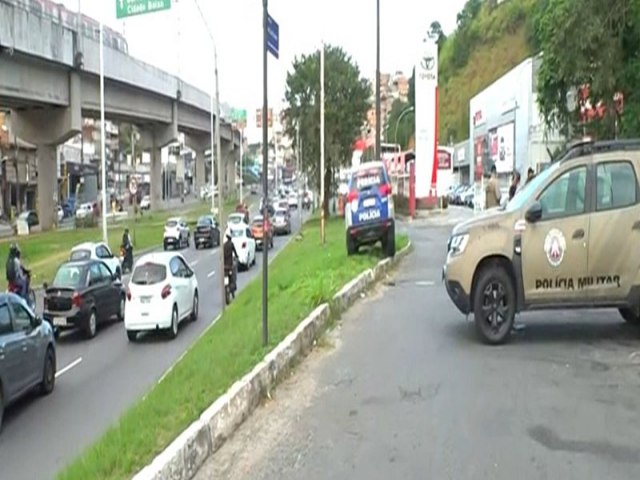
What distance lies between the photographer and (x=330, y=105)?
57.6 metres

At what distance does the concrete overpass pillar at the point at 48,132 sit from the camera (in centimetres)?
4712

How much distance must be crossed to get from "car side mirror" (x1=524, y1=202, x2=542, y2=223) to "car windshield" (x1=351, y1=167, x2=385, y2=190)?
33.0 ft

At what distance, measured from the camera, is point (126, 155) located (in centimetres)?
14375

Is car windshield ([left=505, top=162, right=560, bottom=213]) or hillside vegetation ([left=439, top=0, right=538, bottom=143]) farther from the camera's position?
hillside vegetation ([left=439, top=0, right=538, bottom=143])

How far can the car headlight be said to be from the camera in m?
10.5

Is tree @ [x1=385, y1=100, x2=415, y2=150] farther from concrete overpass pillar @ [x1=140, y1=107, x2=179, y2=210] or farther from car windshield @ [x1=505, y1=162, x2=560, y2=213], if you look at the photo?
car windshield @ [x1=505, y1=162, x2=560, y2=213]

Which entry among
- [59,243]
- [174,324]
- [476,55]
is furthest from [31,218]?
[476,55]

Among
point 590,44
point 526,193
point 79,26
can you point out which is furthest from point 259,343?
point 79,26

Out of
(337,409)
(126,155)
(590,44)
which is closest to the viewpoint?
(337,409)

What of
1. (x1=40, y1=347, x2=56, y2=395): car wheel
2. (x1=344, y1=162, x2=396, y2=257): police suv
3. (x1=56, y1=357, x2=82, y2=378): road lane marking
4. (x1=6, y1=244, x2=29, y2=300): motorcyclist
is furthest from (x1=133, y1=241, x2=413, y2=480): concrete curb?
(x1=6, y1=244, x2=29, y2=300): motorcyclist

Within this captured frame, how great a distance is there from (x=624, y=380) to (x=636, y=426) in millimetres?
1604

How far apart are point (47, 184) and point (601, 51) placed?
42.6 meters

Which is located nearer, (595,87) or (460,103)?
(595,87)

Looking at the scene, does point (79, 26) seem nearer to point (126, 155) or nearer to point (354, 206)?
point (354, 206)
